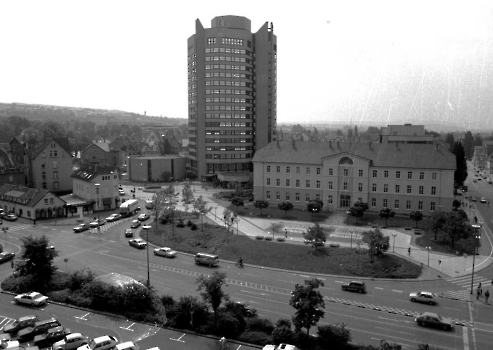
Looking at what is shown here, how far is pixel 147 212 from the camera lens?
51625mm

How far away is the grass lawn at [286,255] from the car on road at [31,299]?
12.8 m

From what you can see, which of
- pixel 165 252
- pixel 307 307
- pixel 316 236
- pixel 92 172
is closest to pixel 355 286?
pixel 316 236

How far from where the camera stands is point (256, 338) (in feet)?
64.6

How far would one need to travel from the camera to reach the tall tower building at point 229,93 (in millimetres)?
74875

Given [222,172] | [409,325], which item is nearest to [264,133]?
[222,172]

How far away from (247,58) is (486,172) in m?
57.9

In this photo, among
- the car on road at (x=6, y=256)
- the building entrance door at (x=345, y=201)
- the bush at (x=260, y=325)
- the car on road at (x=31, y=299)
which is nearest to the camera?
the bush at (x=260, y=325)

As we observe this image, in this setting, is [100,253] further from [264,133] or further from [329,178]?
[264,133]

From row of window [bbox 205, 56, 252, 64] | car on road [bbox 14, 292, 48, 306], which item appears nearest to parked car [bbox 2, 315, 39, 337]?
car on road [bbox 14, 292, 48, 306]

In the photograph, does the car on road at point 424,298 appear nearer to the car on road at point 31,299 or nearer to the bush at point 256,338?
the bush at point 256,338

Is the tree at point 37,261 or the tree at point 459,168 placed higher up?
the tree at point 459,168

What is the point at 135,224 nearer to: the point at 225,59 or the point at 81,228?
the point at 81,228

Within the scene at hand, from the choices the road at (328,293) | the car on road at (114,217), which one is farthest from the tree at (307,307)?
the car on road at (114,217)

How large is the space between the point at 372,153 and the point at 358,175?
3.03 metres
